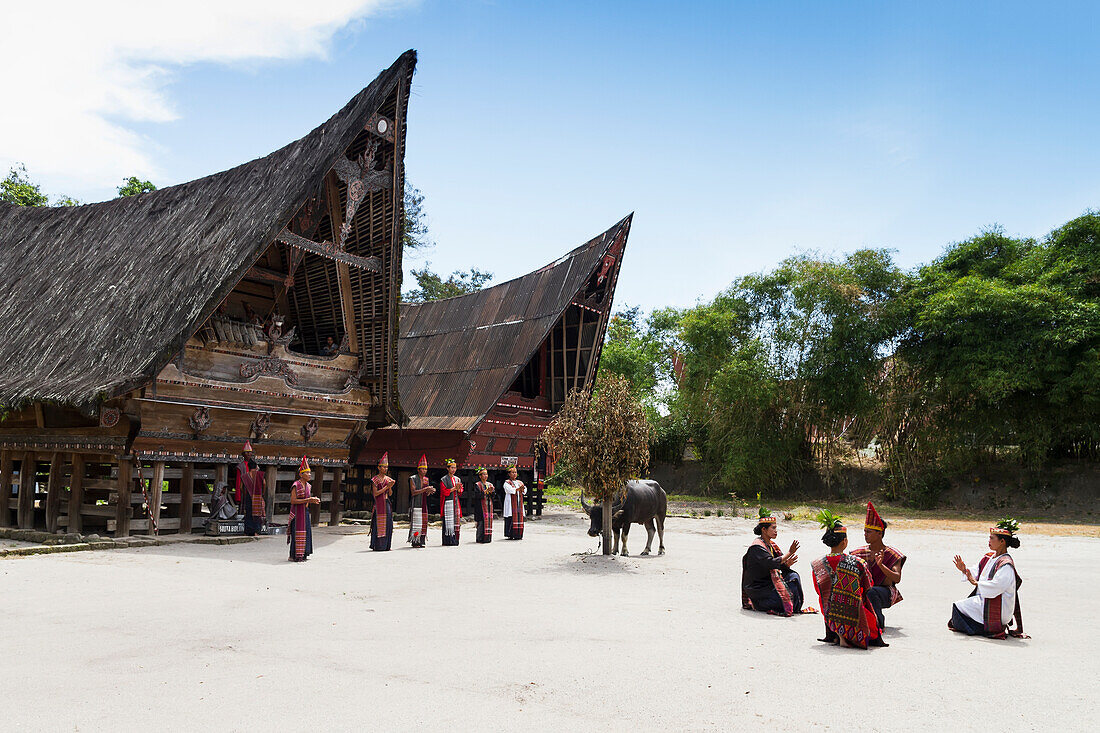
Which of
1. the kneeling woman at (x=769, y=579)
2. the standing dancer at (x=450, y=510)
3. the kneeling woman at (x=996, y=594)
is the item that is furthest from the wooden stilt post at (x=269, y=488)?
the kneeling woman at (x=996, y=594)

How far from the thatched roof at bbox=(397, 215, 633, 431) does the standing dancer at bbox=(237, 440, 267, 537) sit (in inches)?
256

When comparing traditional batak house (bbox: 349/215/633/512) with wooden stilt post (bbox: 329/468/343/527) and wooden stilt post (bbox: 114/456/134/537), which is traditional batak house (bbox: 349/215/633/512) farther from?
wooden stilt post (bbox: 114/456/134/537)

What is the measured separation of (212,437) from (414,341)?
12.1 metres

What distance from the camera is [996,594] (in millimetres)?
7094

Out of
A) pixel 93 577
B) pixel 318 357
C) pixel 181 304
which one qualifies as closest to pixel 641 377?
pixel 318 357

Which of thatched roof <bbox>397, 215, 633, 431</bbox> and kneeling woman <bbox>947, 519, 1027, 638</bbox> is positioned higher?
thatched roof <bbox>397, 215, 633, 431</bbox>

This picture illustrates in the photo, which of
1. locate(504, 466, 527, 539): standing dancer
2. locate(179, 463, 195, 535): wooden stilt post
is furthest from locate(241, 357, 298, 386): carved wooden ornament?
locate(504, 466, 527, 539): standing dancer

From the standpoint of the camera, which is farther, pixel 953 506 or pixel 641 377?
pixel 641 377

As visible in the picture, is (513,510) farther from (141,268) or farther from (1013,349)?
(1013,349)

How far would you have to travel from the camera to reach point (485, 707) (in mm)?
4684

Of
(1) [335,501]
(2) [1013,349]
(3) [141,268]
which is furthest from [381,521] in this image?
(2) [1013,349]

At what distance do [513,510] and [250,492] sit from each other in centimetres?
522

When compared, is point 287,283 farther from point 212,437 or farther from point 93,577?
point 93,577

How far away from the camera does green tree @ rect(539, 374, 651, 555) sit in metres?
11.9
